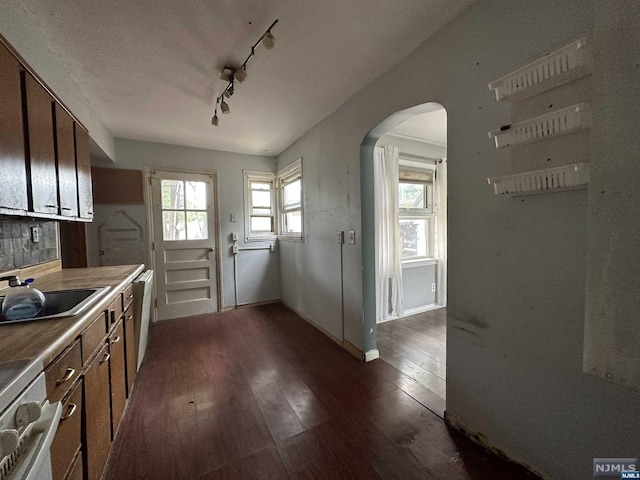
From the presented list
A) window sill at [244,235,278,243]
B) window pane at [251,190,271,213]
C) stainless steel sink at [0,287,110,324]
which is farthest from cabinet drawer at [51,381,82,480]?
window pane at [251,190,271,213]

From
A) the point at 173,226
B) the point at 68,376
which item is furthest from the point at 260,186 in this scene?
the point at 68,376

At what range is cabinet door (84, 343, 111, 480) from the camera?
1.07m

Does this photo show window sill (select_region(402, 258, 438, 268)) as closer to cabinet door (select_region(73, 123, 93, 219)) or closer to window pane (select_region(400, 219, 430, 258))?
window pane (select_region(400, 219, 430, 258))

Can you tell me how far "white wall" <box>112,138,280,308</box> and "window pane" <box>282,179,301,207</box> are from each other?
506 mm

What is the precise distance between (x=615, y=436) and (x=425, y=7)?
2.13 m

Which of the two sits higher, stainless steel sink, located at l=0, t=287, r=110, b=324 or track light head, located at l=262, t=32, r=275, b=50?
track light head, located at l=262, t=32, r=275, b=50

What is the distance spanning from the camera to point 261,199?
4066 millimetres

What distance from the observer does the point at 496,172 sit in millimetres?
1285

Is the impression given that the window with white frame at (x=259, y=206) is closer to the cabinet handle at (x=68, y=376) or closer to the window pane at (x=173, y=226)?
the window pane at (x=173, y=226)

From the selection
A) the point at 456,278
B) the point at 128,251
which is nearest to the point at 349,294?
the point at 456,278

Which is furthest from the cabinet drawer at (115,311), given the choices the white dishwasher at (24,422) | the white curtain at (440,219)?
the white curtain at (440,219)

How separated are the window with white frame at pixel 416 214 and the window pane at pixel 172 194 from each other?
2976 mm

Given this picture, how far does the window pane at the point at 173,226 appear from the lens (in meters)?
3.39

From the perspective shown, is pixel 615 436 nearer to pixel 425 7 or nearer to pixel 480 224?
pixel 480 224
